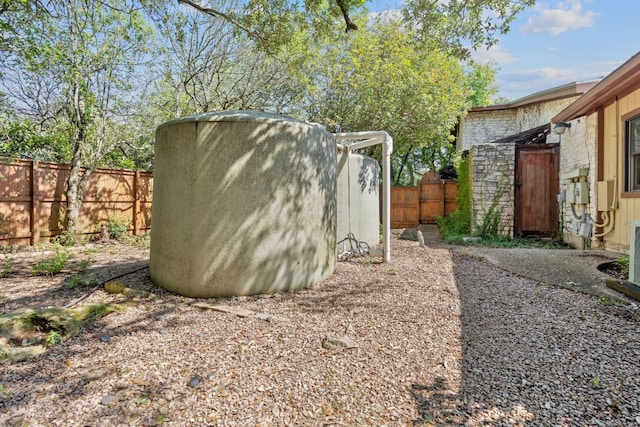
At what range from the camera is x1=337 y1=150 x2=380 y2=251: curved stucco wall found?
6211 millimetres

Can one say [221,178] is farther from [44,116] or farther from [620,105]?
[44,116]

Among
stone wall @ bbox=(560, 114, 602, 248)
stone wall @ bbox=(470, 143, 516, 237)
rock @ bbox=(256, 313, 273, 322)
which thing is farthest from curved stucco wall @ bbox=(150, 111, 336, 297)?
stone wall @ bbox=(470, 143, 516, 237)

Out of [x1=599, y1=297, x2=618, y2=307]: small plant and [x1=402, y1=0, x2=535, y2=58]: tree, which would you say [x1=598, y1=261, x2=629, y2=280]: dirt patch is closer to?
[x1=599, y1=297, x2=618, y2=307]: small plant

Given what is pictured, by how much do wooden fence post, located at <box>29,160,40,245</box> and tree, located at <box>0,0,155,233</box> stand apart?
0.53 meters

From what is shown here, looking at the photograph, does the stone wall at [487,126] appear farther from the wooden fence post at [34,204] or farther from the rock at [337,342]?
the wooden fence post at [34,204]

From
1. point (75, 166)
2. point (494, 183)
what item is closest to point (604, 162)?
point (494, 183)

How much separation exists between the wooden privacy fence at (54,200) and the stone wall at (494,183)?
8.25 metres

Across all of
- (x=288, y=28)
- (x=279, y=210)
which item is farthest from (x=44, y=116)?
(x=279, y=210)

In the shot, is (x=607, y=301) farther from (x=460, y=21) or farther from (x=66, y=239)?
(x=66, y=239)

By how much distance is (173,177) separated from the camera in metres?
3.78

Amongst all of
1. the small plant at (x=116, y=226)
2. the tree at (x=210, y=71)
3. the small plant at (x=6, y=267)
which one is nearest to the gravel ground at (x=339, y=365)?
the small plant at (x=6, y=267)

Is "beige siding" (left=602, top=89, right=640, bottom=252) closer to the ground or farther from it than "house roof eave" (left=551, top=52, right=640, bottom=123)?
closer to the ground

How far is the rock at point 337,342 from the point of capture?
8.55ft

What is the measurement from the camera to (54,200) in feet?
24.4
